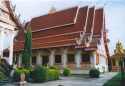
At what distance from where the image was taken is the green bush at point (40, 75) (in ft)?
73.6

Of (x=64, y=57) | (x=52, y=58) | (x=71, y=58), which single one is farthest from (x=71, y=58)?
(x=52, y=58)

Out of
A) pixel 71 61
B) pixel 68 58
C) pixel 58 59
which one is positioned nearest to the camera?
pixel 71 61

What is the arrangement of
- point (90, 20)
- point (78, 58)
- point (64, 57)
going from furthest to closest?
point (90, 20)
point (64, 57)
point (78, 58)

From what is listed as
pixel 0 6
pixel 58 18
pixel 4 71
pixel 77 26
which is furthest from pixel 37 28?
pixel 4 71

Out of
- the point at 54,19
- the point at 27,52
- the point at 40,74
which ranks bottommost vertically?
the point at 40,74

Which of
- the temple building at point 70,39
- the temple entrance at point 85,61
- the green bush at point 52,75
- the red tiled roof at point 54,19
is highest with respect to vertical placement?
the red tiled roof at point 54,19

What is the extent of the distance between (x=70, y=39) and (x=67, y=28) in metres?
2.94

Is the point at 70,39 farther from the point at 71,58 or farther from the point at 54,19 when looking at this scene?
the point at 54,19

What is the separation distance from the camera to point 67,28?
3581 centimetres

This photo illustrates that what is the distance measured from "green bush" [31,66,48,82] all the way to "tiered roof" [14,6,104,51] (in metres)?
10.1

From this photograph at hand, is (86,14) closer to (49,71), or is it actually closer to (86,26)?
(86,26)

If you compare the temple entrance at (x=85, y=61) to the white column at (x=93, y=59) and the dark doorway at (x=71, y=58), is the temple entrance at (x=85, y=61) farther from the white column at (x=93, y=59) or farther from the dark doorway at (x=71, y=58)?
the dark doorway at (x=71, y=58)

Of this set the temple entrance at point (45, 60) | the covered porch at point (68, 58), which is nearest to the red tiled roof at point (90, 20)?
the covered porch at point (68, 58)

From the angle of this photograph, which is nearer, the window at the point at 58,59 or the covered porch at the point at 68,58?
the covered porch at the point at 68,58
